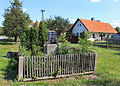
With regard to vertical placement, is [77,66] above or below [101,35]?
below

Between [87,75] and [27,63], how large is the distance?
2577 mm

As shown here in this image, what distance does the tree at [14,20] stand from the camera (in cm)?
1524

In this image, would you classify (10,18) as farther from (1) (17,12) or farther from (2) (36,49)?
(2) (36,49)

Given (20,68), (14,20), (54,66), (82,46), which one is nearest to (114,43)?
(82,46)

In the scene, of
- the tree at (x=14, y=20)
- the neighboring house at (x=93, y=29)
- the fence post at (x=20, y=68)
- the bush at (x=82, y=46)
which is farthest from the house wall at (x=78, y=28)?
the fence post at (x=20, y=68)

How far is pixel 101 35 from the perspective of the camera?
103 ft

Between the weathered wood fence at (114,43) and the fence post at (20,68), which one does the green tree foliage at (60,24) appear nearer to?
the weathered wood fence at (114,43)

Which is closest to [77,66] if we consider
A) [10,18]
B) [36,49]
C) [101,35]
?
[36,49]

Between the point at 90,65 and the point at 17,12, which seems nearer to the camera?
the point at 90,65

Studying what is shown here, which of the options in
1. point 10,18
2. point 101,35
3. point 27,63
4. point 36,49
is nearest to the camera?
point 27,63

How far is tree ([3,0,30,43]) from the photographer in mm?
15242

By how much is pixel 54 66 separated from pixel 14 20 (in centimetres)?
1401

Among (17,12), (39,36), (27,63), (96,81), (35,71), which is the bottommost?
(96,81)

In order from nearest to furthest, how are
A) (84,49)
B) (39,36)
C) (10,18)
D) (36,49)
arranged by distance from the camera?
(84,49) < (36,49) < (39,36) < (10,18)
